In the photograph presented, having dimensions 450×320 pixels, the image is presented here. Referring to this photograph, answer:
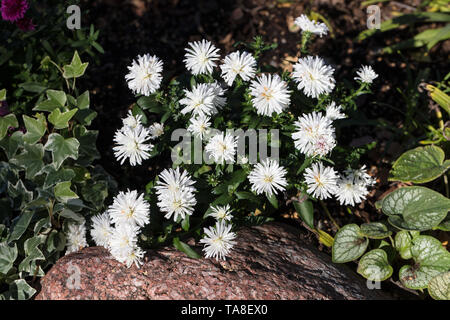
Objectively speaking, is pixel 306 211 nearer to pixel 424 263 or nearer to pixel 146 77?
pixel 424 263

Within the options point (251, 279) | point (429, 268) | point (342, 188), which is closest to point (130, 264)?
point (251, 279)

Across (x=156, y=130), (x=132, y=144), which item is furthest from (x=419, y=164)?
(x=132, y=144)

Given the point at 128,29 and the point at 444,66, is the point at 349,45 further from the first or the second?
the point at 128,29

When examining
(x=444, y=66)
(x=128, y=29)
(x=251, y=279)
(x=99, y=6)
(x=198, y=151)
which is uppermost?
(x=99, y=6)

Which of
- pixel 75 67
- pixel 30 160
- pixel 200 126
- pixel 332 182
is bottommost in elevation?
pixel 332 182

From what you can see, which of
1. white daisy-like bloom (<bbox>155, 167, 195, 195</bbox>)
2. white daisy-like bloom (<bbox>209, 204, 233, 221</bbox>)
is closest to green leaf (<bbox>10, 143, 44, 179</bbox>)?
white daisy-like bloom (<bbox>155, 167, 195, 195</bbox>)
